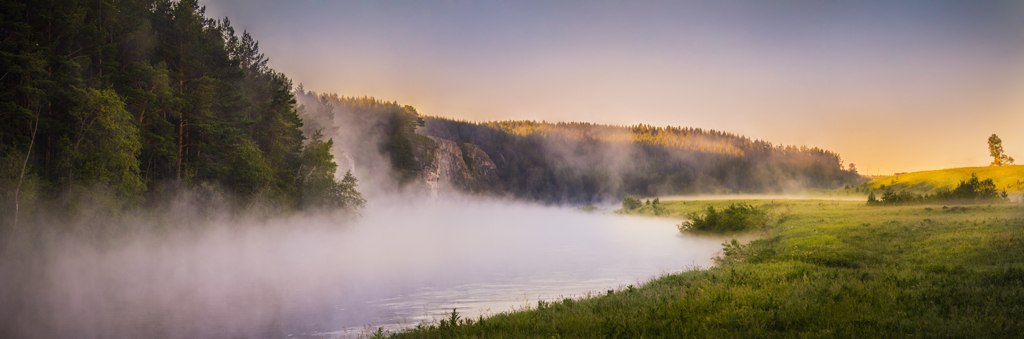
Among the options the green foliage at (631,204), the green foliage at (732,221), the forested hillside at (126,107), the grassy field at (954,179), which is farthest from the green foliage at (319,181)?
the grassy field at (954,179)

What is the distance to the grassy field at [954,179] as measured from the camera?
88.1 m

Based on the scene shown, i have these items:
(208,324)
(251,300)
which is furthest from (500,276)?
(208,324)

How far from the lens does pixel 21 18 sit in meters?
39.0

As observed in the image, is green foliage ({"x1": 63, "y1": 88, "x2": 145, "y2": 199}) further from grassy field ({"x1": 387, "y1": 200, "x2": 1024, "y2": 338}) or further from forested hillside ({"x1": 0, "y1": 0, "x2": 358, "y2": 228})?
grassy field ({"x1": 387, "y1": 200, "x2": 1024, "y2": 338})

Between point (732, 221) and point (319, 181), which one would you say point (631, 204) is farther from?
point (319, 181)

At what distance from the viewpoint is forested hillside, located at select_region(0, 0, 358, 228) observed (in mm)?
38312

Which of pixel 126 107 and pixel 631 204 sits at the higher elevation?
pixel 126 107

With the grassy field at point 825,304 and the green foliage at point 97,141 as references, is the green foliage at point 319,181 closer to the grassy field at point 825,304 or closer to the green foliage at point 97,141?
the green foliage at point 97,141

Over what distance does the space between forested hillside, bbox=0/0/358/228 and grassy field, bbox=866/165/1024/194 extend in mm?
95835

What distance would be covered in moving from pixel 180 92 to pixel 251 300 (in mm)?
33456

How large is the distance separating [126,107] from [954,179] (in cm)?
12019

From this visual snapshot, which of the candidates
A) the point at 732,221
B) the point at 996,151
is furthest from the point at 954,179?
the point at 732,221

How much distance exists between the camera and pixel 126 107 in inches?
1913

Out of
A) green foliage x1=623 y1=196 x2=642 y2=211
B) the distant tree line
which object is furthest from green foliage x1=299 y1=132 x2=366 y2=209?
green foliage x1=623 y1=196 x2=642 y2=211
